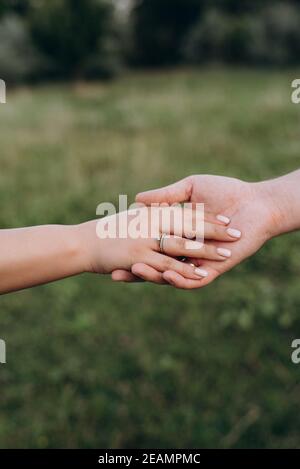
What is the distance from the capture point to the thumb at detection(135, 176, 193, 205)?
7.67 feet

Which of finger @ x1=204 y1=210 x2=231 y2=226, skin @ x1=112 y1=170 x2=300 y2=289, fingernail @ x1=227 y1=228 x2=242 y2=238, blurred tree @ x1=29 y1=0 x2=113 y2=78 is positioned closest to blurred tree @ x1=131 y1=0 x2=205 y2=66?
blurred tree @ x1=29 y1=0 x2=113 y2=78

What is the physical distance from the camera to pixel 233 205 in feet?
7.77

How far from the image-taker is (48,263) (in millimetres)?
2234

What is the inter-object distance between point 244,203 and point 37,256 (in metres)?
0.91

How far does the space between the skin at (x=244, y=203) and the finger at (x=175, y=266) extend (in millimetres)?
78

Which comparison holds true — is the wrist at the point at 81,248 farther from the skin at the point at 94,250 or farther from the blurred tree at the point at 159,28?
the blurred tree at the point at 159,28

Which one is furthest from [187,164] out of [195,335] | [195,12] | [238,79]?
[195,12]

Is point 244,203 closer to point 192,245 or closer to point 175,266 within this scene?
point 192,245

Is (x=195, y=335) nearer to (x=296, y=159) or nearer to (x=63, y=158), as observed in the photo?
(x=296, y=159)

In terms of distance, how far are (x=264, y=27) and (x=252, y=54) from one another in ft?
4.78

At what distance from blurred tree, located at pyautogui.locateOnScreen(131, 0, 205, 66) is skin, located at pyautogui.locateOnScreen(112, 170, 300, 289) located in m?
23.7
